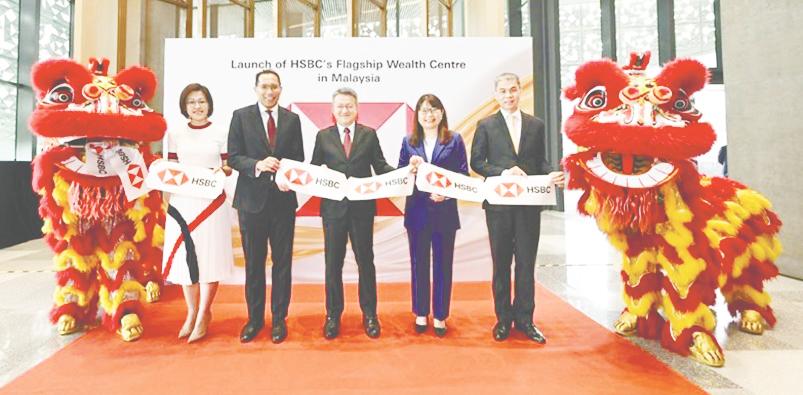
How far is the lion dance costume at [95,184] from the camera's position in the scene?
7.72 feet

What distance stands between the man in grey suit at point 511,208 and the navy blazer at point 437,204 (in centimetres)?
12

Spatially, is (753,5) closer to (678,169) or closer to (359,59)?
(678,169)

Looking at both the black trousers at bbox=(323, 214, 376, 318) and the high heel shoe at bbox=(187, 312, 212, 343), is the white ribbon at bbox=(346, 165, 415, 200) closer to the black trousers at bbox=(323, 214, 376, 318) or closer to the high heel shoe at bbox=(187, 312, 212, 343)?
the black trousers at bbox=(323, 214, 376, 318)

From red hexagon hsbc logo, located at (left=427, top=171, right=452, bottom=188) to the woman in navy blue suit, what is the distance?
0.34 feet

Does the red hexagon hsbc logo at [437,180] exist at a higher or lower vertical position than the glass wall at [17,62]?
lower

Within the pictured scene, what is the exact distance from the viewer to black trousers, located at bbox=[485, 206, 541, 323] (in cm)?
240

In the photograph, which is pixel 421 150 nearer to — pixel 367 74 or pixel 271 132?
pixel 271 132

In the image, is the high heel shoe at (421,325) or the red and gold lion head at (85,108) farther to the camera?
the high heel shoe at (421,325)

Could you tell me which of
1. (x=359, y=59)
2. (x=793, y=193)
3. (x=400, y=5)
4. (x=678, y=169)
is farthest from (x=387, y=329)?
(x=400, y=5)

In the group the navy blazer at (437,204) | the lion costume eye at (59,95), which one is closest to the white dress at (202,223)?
the lion costume eye at (59,95)

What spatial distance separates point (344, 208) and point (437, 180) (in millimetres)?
569

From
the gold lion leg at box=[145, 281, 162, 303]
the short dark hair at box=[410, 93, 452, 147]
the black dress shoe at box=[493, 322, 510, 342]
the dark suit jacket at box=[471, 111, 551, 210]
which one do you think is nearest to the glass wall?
the gold lion leg at box=[145, 281, 162, 303]

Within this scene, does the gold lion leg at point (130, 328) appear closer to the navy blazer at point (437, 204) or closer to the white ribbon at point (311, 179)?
the white ribbon at point (311, 179)

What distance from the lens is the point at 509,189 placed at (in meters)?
2.34
